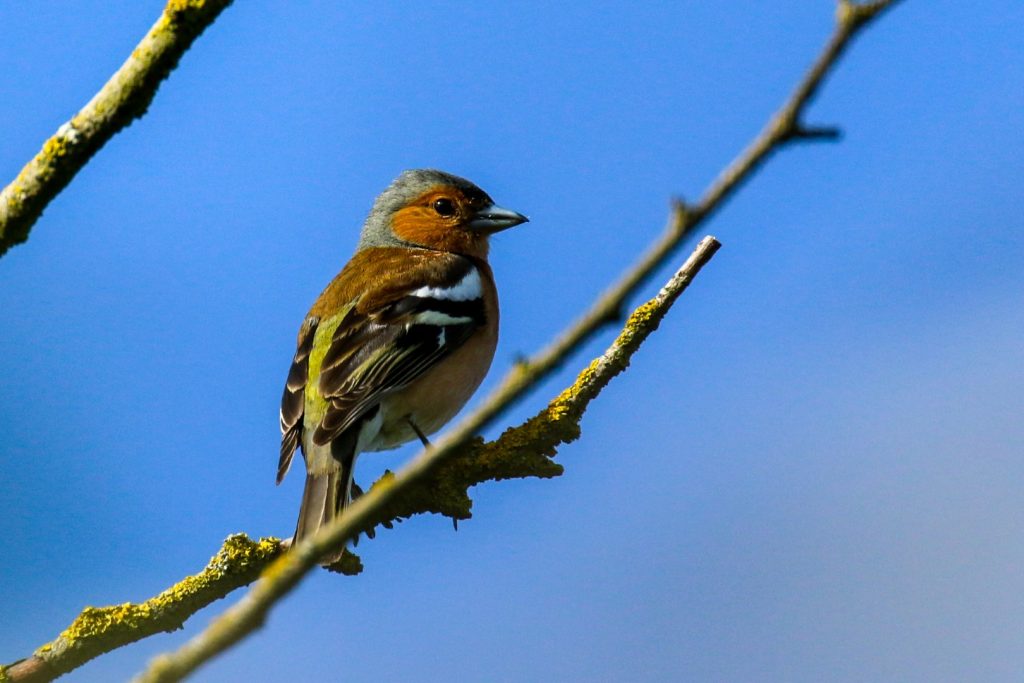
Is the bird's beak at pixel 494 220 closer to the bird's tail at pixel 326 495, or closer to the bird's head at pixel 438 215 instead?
the bird's head at pixel 438 215

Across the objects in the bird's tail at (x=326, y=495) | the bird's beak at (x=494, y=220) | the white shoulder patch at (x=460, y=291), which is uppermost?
the bird's beak at (x=494, y=220)

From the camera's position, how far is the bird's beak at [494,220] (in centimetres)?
837

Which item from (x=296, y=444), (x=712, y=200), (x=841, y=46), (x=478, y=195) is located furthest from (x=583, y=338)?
(x=478, y=195)

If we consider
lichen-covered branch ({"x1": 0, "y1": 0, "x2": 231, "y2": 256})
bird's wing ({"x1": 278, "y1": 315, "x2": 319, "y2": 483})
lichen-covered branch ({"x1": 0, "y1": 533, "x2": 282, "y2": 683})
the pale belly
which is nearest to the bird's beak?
the pale belly

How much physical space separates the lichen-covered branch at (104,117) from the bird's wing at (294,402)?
384cm

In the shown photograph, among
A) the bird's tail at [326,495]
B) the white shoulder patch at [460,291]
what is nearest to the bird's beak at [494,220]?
the white shoulder patch at [460,291]

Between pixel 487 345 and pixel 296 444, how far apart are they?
146 centimetres

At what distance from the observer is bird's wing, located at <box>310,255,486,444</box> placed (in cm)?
621

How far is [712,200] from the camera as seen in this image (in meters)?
1.55

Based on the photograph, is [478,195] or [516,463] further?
[478,195]

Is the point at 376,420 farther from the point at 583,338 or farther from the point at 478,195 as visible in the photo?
the point at 583,338

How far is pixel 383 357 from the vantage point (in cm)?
648

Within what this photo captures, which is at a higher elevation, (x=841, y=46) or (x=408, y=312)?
(x=408, y=312)

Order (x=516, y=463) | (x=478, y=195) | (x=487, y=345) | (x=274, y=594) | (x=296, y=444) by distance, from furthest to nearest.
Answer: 1. (x=478, y=195)
2. (x=487, y=345)
3. (x=296, y=444)
4. (x=516, y=463)
5. (x=274, y=594)
